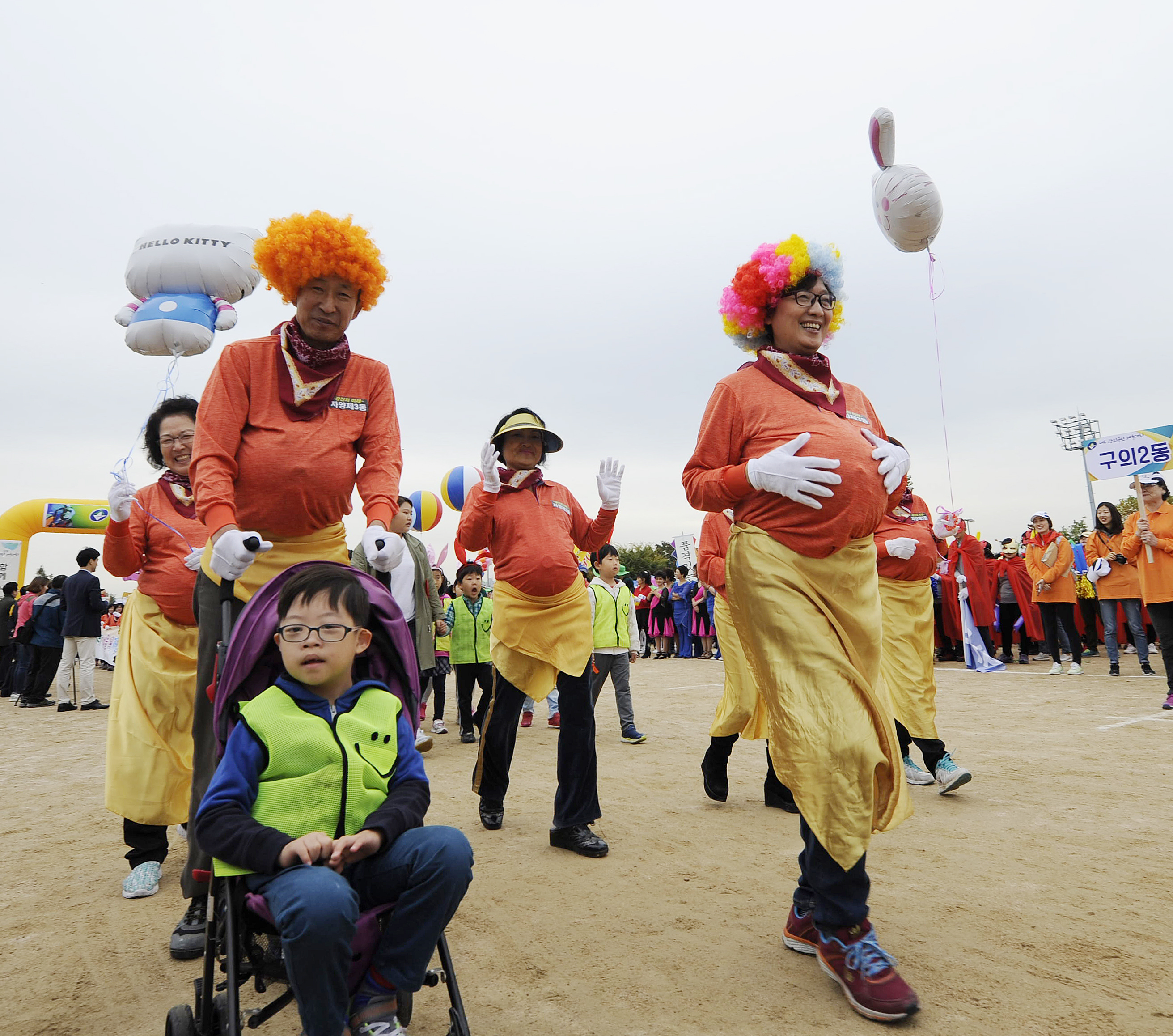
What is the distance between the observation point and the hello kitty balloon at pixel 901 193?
4.94 m

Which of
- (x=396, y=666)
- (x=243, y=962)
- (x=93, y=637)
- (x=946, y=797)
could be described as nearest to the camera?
(x=243, y=962)

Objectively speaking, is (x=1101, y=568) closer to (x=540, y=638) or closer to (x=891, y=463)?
(x=540, y=638)

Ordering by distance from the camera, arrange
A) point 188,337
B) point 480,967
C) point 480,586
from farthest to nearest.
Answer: point 480,586 → point 188,337 → point 480,967

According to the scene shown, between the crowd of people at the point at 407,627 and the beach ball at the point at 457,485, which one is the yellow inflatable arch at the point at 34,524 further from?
the crowd of people at the point at 407,627

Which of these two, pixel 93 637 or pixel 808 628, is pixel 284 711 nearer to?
pixel 808 628

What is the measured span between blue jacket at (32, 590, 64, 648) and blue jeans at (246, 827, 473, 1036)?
14.1 metres

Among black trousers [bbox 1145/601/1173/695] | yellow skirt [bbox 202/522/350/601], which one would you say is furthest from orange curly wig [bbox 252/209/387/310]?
black trousers [bbox 1145/601/1173/695]

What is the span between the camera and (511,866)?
150 inches

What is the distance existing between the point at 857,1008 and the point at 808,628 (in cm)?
107

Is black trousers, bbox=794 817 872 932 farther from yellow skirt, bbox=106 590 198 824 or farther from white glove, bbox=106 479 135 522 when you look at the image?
white glove, bbox=106 479 135 522

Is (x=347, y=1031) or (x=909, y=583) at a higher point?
(x=909, y=583)

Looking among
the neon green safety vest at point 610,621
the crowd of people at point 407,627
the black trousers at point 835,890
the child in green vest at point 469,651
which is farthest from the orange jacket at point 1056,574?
the black trousers at point 835,890

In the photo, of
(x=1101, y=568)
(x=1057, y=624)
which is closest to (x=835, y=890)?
(x=1101, y=568)

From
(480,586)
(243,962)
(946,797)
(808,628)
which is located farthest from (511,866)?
(480,586)
